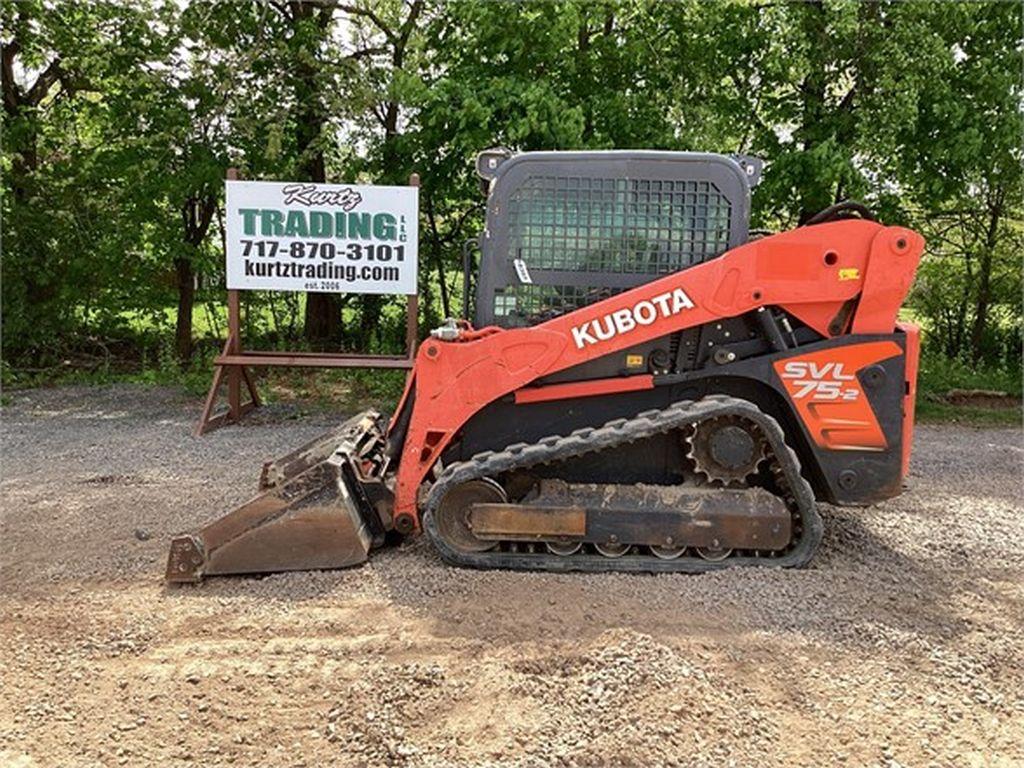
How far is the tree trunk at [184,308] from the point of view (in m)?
12.0

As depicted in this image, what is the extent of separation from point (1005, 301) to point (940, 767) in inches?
439

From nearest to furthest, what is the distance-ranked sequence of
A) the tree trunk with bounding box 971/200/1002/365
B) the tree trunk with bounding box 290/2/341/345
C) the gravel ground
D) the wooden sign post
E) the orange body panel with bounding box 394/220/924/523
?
the gravel ground < the orange body panel with bounding box 394/220/924/523 < the wooden sign post < the tree trunk with bounding box 290/2/341/345 < the tree trunk with bounding box 971/200/1002/365

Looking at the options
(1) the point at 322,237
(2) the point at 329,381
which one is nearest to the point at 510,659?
(1) the point at 322,237

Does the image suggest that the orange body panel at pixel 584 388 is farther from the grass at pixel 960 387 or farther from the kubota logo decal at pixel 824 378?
the grass at pixel 960 387

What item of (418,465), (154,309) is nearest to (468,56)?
(154,309)

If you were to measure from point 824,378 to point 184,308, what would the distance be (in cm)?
1009

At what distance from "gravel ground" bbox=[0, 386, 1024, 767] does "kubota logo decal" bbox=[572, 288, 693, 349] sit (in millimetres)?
1236

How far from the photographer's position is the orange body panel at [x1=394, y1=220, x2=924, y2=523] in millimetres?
4391

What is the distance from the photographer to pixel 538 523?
4309 mm

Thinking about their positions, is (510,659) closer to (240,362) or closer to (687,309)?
(687,309)

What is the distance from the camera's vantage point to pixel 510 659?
11.3 feet

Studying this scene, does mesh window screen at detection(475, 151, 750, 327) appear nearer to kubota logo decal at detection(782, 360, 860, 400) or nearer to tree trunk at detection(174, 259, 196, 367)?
kubota logo decal at detection(782, 360, 860, 400)

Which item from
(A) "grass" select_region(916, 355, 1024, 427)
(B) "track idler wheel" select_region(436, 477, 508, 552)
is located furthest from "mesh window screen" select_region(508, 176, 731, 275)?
(A) "grass" select_region(916, 355, 1024, 427)

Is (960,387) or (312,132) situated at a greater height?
→ (312,132)
